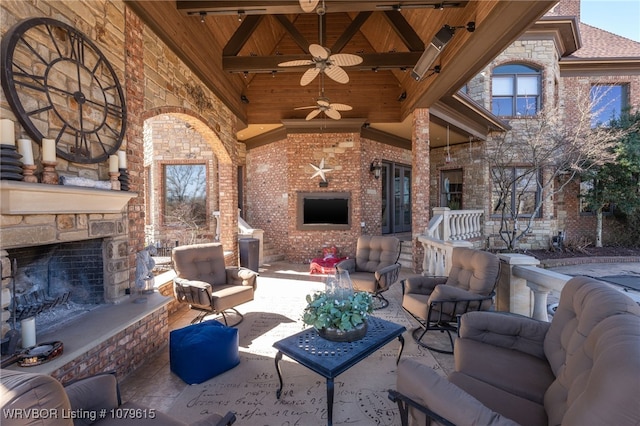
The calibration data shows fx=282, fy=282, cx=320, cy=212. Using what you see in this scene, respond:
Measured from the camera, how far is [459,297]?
2711 mm

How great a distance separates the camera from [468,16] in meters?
3.42

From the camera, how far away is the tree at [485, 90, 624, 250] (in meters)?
7.29

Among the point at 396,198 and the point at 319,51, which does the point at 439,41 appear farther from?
the point at 396,198

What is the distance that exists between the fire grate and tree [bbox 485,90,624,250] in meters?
8.94

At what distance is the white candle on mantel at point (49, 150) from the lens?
1.89 meters

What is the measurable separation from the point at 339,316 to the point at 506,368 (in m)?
1.07

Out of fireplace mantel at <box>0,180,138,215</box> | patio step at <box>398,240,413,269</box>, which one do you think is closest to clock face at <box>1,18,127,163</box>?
fireplace mantel at <box>0,180,138,215</box>

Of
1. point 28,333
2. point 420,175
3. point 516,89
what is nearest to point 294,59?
point 420,175

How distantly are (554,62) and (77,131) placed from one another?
451 inches

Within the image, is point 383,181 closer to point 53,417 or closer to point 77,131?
point 77,131

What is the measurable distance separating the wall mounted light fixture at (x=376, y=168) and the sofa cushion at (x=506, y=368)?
5988 millimetres

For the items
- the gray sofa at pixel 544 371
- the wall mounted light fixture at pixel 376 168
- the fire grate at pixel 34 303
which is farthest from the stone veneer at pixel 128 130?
the wall mounted light fixture at pixel 376 168

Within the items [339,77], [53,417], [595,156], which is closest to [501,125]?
[595,156]

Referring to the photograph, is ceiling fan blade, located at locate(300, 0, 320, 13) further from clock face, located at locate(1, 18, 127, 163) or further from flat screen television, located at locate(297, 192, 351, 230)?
flat screen television, located at locate(297, 192, 351, 230)
